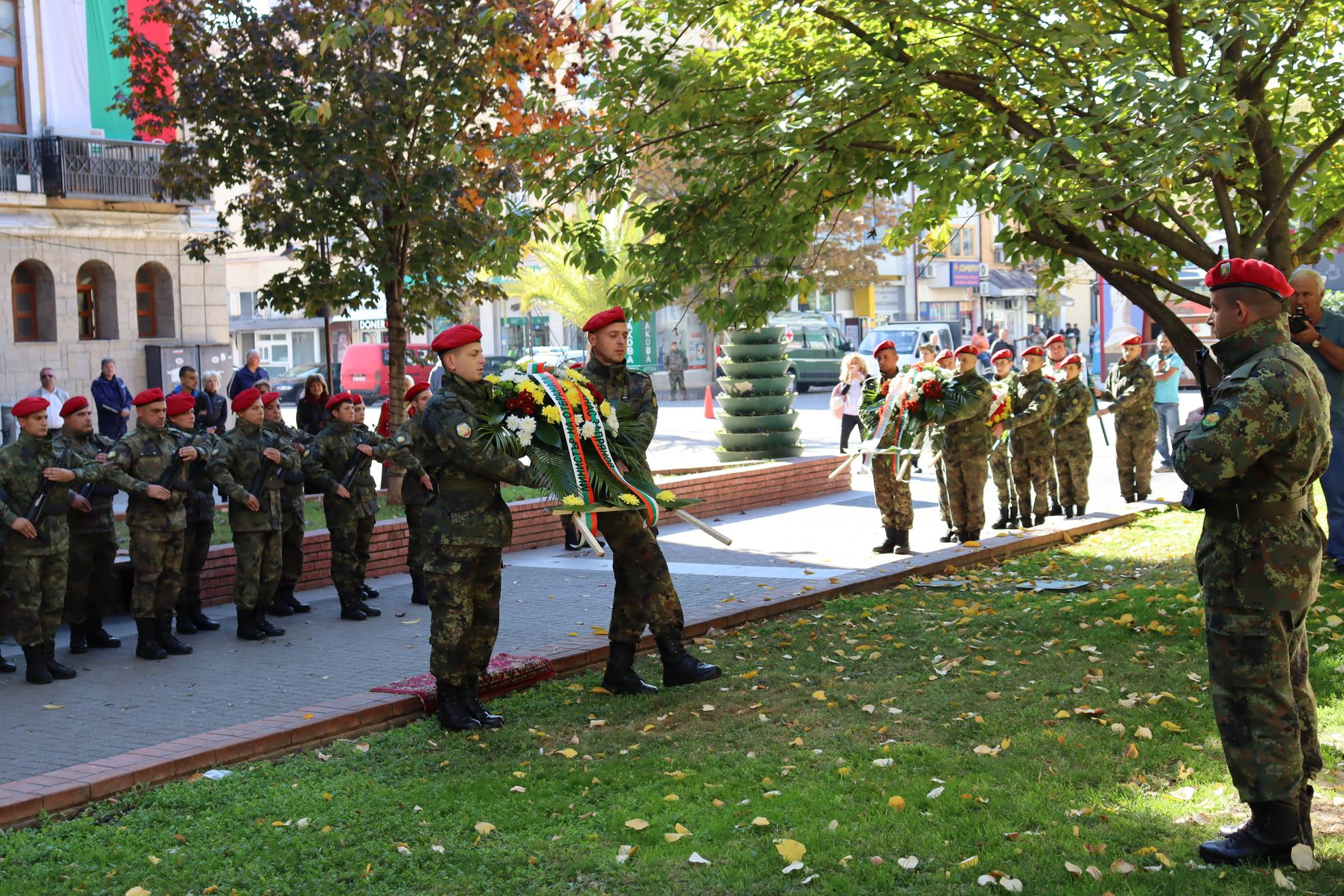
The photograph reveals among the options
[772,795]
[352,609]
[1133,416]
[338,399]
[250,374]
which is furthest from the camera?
[250,374]

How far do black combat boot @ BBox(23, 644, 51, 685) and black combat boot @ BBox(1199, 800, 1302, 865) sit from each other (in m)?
7.10

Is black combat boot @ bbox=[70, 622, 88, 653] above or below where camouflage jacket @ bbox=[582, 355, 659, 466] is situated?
below

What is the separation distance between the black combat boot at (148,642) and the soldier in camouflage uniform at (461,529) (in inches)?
120

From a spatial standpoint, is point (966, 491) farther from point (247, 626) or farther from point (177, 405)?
point (177, 405)

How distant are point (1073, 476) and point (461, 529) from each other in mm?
9674

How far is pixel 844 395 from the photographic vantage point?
22.4m

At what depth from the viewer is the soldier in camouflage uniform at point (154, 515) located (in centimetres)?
927

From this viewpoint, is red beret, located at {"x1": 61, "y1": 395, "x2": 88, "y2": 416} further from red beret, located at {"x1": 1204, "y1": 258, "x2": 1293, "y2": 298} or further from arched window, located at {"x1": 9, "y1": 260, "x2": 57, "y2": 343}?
arched window, located at {"x1": 9, "y1": 260, "x2": 57, "y2": 343}

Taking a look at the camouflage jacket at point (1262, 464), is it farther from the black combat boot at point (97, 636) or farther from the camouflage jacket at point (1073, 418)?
the camouflage jacket at point (1073, 418)

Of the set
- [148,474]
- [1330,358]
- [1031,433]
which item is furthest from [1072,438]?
[148,474]

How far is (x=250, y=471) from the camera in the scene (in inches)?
401

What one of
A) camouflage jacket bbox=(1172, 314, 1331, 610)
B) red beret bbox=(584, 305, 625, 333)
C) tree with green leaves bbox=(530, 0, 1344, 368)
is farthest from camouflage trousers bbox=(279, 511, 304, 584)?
camouflage jacket bbox=(1172, 314, 1331, 610)

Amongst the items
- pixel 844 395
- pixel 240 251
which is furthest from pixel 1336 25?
pixel 240 251

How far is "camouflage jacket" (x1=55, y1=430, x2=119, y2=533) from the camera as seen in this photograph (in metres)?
9.33
